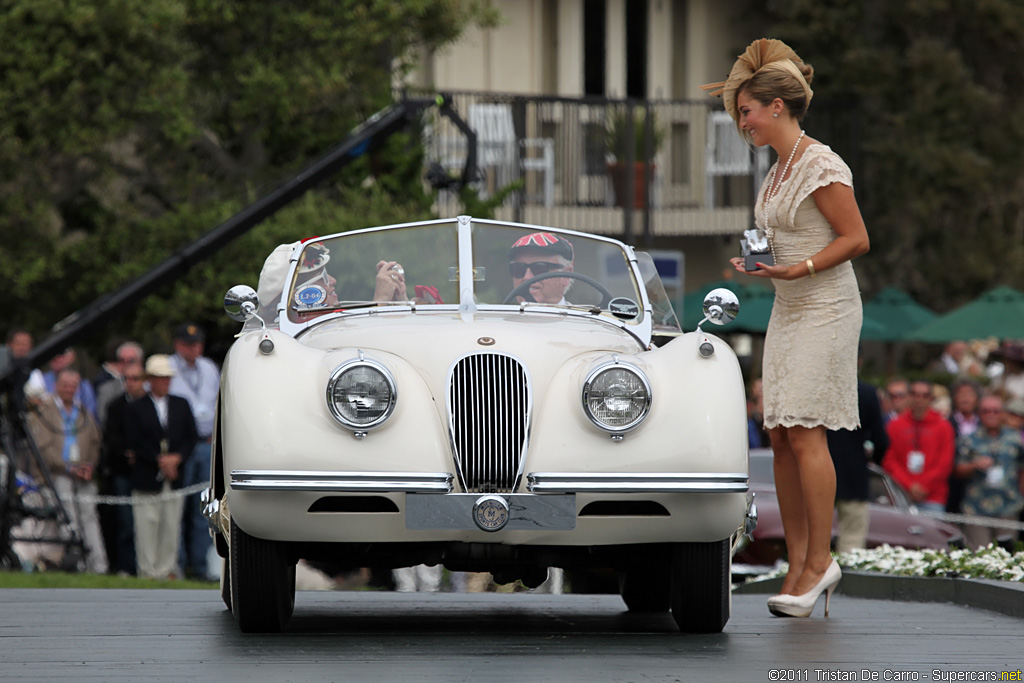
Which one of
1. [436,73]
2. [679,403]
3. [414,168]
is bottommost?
[679,403]

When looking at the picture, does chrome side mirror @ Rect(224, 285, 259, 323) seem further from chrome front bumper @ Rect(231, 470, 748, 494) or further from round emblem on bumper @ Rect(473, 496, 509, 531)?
round emblem on bumper @ Rect(473, 496, 509, 531)

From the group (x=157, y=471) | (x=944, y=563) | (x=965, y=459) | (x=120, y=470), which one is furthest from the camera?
(x=965, y=459)

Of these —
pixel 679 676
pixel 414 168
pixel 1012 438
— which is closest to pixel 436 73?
pixel 414 168

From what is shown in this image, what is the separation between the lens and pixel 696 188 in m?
25.4

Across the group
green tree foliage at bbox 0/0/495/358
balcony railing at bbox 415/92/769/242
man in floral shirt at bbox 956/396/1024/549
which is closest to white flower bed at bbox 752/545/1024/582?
man in floral shirt at bbox 956/396/1024/549

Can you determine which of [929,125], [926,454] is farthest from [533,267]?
[929,125]

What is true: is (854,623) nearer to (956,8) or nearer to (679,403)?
(679,403)

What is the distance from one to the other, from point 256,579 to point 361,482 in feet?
2.12

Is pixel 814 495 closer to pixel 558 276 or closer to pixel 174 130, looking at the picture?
pixel 558 276

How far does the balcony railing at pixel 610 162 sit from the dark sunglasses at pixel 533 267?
14.0 metres

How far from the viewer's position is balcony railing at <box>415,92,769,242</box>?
891 inches

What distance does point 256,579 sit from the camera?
5.85 m

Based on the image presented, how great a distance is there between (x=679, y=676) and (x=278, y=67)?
12878 millimetres

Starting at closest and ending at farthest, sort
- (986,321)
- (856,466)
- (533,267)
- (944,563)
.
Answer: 1. (533,267)
2. (944,563)
3. (856,466)
4. (986,321)
